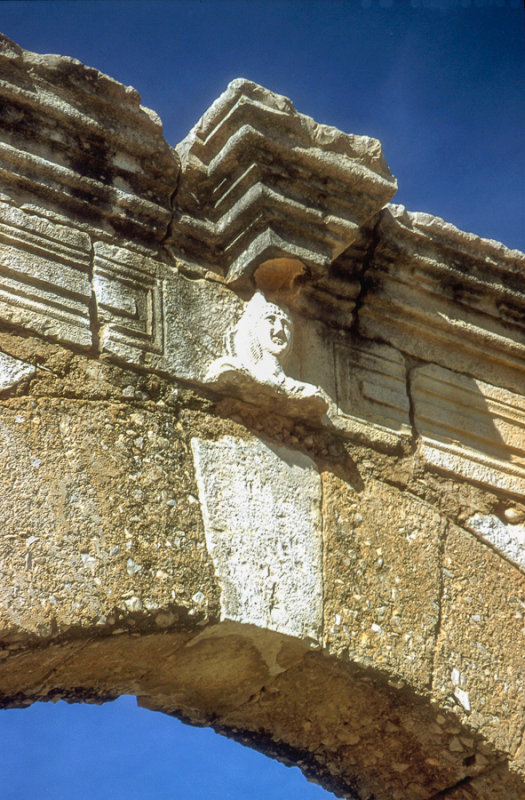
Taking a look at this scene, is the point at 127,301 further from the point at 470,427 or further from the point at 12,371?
the point at 470,427

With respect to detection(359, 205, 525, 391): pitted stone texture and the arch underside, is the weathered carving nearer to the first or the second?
detection(359, 205, 525, 391): pitted stone texture

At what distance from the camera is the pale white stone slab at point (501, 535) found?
117 inches

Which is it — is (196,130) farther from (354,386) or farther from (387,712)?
(387,712)

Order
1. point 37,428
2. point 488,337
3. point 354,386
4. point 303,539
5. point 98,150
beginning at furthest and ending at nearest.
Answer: point 488,337 → point 354,386 → point 98,150 → point 303,539 → point 37,428

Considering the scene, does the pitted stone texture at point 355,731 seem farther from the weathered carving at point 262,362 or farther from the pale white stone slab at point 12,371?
the pale white stone slab at point 12,371

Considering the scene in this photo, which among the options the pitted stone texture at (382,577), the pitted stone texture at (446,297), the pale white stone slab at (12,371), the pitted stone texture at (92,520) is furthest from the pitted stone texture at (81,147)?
the pitted stone texture at (382,577)

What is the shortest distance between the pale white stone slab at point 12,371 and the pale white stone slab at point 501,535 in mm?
1298

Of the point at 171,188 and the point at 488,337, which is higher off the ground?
the point at 171,188

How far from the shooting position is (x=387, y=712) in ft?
8.80

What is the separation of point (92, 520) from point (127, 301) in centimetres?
64

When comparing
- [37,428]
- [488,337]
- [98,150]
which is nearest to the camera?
[37,428]

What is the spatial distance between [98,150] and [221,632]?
1271 millimetres

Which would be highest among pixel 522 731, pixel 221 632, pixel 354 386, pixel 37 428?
pixel 354 386

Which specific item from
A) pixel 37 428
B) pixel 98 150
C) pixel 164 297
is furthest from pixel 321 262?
pixel 37 428
